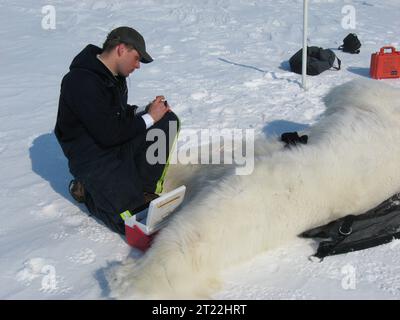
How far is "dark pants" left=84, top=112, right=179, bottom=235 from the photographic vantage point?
270 centimetres

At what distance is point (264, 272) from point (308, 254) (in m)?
0.31

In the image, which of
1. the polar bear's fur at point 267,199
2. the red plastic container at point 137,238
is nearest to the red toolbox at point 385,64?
the polar bear's fur at point 267,199

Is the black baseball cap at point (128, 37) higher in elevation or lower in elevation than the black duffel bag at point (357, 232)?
higher

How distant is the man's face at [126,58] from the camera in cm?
259

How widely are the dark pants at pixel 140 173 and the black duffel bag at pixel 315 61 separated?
3.05 m

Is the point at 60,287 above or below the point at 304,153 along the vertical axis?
below

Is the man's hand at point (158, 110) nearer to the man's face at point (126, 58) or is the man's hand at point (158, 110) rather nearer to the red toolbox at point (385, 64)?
the man's face at point (126, 58)

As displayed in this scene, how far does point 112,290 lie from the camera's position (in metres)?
2.17

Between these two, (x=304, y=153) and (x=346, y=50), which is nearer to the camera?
(x=304, y=153)

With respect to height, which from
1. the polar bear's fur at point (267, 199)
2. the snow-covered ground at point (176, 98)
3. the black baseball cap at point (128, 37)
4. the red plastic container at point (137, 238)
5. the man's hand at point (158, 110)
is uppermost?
the black baseball cap at point (128, 37)

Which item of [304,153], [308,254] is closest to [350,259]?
[308,254]

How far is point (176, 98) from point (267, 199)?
2.64 m

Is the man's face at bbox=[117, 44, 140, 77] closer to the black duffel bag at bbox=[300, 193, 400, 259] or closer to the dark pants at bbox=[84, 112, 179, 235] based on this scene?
the dark pants at bbox=[84, 112, 179, 235]
